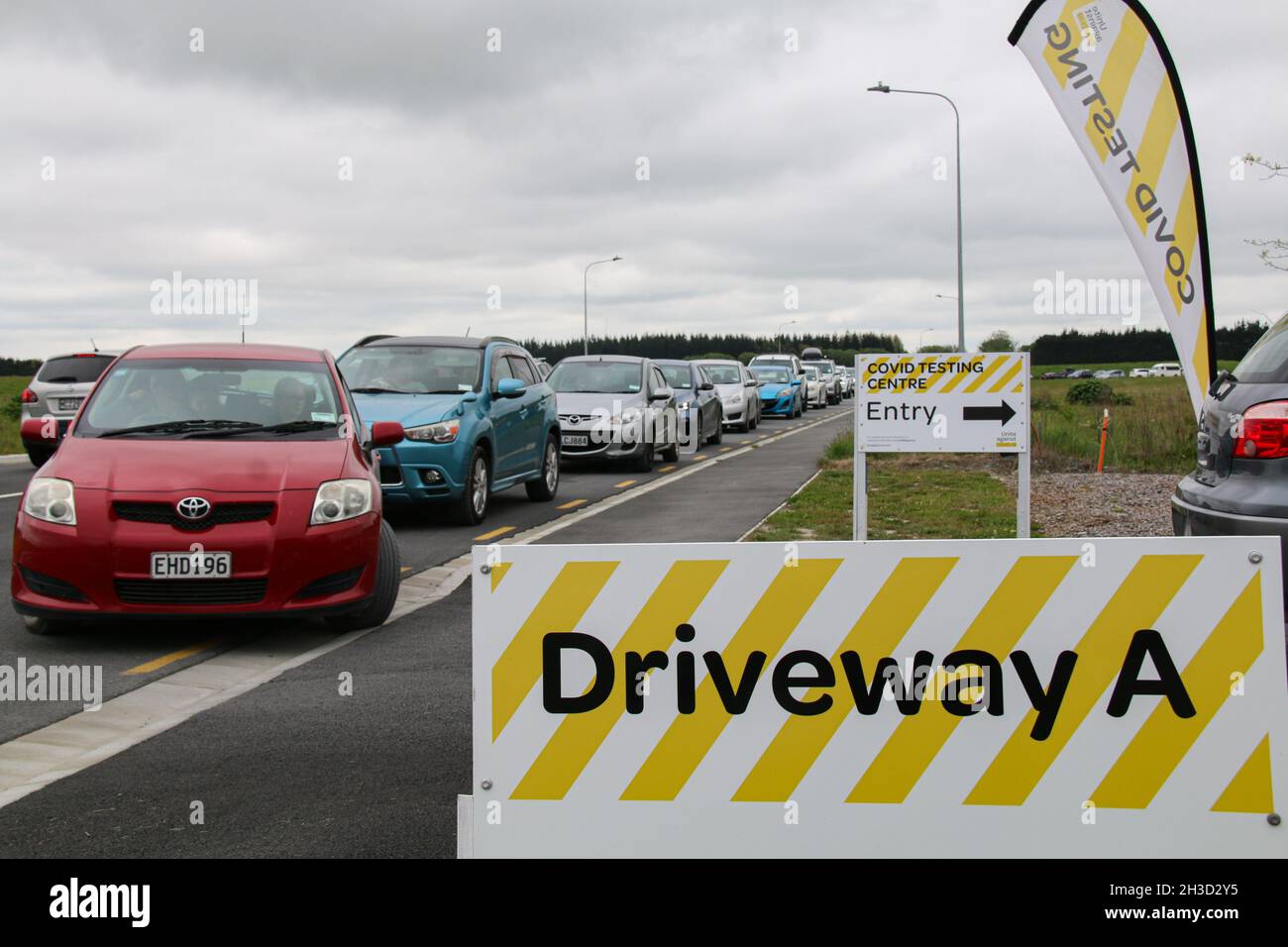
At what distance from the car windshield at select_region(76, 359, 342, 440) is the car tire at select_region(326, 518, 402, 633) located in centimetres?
86

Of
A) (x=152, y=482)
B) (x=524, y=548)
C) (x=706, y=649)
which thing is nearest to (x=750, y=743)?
(x=706, y=649)

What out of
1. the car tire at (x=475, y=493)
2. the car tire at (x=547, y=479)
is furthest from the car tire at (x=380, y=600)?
the car tire at (x=547, y=479)

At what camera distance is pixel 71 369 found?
2141 centimetres

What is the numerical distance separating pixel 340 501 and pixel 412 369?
21.5ft

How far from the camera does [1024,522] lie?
1050cm

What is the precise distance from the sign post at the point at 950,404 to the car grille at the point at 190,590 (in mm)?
5013

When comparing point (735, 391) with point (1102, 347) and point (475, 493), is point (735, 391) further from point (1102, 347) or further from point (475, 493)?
point (1102, 347)

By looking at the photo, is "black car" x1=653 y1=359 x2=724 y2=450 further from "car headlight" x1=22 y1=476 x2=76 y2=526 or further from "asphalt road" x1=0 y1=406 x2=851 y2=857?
"car headlight" x1=22 y1=476 x2=76 y2=526

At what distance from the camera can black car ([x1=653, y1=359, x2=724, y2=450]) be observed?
80.4ft

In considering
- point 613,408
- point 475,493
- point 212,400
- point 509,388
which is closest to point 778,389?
point 613,408

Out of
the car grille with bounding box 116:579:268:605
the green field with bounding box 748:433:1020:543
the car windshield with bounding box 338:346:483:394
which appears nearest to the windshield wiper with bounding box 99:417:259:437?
the car grille with bounding box 116:579:268:605
